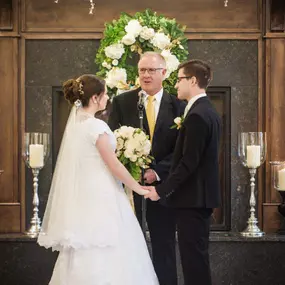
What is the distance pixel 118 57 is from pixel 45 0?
0.91 metres

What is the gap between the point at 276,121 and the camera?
599cm

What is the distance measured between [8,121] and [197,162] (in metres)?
2.42

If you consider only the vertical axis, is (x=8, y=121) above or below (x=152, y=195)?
above

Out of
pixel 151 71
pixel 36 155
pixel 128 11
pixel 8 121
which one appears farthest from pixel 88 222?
pixel 128 11

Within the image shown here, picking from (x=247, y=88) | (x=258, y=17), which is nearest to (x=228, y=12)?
(x=258, y=17)

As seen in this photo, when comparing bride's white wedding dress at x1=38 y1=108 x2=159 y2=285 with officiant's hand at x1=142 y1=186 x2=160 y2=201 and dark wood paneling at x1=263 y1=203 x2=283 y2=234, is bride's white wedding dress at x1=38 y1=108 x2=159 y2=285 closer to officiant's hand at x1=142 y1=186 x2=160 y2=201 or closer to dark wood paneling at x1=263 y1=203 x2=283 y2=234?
officiant's hand at x1=142 y1=186 x2=160 y2=201

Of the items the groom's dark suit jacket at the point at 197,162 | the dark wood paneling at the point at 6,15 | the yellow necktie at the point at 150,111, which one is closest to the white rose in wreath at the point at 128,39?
the yellow necktie at the point at 150,111

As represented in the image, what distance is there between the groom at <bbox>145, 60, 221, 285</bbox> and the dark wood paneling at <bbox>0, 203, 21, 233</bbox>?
7.19 ft

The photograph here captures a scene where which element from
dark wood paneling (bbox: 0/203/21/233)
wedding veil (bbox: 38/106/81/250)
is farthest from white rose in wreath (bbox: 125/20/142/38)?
dark wood paneling (bbox: 0/203/21/233)

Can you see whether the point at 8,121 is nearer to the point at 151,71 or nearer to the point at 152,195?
the point at 151,71

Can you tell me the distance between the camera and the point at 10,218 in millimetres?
5984

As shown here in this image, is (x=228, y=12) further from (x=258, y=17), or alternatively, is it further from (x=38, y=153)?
(x=38, y=153)

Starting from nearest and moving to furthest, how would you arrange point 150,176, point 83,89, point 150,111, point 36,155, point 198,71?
1. point 198,71
2. point 83,89
3. point 150,176
4. point 150,111
5. point 36,155

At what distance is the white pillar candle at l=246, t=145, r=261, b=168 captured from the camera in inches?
226
